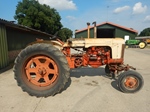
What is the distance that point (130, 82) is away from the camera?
13.8 ft

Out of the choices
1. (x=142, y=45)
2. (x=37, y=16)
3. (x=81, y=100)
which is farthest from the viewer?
(x=37, y=16)

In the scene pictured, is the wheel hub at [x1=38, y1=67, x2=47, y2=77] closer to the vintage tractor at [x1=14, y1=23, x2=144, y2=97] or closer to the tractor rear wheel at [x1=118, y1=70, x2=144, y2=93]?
the vintage tractor at [x1=14, y1=23, x2=144, y2=97]

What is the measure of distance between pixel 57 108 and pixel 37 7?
43882 millimetres

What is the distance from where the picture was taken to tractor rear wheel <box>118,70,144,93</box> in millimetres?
4195

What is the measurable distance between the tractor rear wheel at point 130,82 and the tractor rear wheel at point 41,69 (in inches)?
59.0

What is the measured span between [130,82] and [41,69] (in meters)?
2.43

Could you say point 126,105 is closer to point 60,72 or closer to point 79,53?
point 60,72

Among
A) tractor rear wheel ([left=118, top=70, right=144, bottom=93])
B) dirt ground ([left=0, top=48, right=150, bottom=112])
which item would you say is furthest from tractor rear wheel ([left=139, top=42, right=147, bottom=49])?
tractor rear wheel ([left=118, top=70, right=144, bottom=93])

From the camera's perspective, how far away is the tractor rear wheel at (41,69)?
3.99m

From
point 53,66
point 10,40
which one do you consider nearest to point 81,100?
point 53,66

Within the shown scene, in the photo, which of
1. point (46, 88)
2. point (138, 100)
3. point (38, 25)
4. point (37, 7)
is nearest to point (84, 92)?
point (46, 88)

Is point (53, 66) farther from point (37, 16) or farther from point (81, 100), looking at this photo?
point (37, 16)

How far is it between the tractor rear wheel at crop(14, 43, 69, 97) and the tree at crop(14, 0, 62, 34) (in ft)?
117

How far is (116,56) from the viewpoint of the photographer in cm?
473
